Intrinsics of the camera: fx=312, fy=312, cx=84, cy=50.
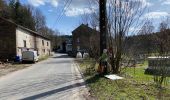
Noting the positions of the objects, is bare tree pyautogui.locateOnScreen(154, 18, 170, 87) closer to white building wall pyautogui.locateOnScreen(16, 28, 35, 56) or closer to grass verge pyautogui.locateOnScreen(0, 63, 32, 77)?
grass verge pyautogui.locateOnScreen(0, 63, 32, 77)

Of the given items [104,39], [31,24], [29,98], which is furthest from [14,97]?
[31,24]

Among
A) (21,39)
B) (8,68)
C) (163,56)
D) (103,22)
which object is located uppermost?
(21,39)

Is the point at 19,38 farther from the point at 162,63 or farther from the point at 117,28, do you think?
the point at 162,63

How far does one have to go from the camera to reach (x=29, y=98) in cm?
1198

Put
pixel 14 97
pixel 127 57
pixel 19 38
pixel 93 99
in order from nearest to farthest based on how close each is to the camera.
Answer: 1. pixel 93 99
2. pixel 14 97
3. pixel 127 57
4. pixel 19 38

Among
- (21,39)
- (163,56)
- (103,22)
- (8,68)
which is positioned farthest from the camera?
(21,39)

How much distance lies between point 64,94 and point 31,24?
83.4 meters

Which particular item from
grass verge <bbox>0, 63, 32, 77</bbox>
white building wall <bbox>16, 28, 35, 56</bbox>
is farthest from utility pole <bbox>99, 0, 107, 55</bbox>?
white building wall <bbox>16, 28, 35, 56</bbox>

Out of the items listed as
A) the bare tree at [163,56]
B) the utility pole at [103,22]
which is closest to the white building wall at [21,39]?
the utility pole at [103,22]

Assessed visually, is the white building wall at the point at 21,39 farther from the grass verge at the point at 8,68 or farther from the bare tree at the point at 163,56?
the bare tree at the point at 163,56

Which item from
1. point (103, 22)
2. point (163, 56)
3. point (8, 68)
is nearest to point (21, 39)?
point (8, 68)

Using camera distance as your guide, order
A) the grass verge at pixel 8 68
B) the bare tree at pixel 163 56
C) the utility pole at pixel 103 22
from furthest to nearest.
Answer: the grass verge at pixel 8 68, the utility pole at pixel 103 22, the bare tree at pixel 163 56

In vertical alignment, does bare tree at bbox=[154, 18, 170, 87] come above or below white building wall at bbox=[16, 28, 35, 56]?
below

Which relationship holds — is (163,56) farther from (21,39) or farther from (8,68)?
(21,39)
